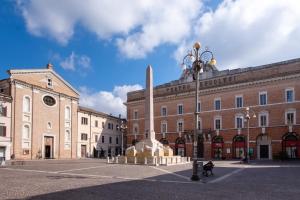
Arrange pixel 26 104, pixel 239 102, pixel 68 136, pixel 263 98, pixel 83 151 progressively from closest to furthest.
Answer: pixel 26 104 < pixel 263 98 < pixel 239 102 < pixel 68 136 < pixel 83 151

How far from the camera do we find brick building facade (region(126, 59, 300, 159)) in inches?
1783

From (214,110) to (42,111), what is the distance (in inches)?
1096

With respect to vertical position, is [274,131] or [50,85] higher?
[50,85]

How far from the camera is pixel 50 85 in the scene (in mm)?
52875

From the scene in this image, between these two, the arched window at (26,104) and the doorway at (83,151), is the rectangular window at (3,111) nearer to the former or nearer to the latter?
the arched window at (26,104)

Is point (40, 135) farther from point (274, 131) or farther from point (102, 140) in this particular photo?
point (274, 131)

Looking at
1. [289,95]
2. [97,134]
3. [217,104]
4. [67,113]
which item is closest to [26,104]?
[67,113]

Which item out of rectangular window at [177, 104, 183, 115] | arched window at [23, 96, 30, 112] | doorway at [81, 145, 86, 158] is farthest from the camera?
doorway at [81, 145, 86, 158]

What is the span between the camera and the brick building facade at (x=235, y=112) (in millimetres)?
45281

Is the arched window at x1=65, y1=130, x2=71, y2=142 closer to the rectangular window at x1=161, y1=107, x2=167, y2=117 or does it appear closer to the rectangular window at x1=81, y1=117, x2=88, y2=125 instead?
the rectangular window at x1=81, y1=117, x2=88, y2=125

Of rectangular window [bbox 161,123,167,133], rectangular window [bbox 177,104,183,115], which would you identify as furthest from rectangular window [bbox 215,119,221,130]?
rectangular window [bbox 161,123,167,133]

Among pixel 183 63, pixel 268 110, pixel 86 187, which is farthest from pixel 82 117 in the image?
pixel 86 187

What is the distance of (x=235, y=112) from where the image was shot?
5050cm

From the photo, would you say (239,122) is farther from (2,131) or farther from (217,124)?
(2,131)
